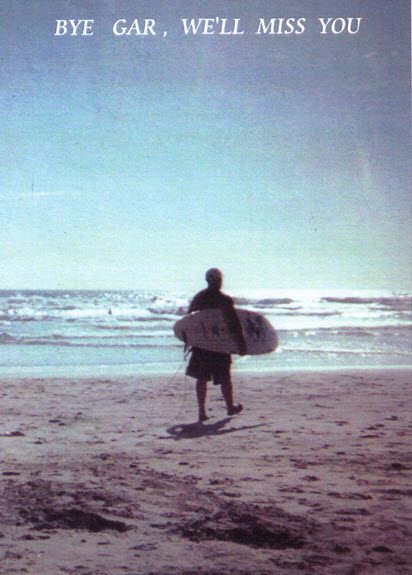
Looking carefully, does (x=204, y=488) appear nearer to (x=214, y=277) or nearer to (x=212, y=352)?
(x=212, y=352)

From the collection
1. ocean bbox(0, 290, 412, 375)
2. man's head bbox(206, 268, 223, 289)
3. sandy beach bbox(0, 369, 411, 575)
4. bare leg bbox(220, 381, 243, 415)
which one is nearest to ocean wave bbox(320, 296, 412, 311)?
ocean bbox(0, 290, 412, 375)

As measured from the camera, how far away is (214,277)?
520 centimetres

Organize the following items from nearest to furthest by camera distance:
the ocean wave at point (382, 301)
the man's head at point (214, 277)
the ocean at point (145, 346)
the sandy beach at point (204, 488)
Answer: the sandy beach at point (204, 488) → the man's head at point (214, 277) → the ocean at point (145, 346) → the ocean wave at point (382, 301)

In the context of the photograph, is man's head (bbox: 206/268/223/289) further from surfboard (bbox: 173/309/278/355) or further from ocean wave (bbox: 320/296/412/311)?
ocean wave (bbox: 320/296/412/311)

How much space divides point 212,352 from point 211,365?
126 millimetres

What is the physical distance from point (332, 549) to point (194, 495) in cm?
97

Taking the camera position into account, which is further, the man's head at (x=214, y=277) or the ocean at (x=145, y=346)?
the ocean at (x=145, y=346)

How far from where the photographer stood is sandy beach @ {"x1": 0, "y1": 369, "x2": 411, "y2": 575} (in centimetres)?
239

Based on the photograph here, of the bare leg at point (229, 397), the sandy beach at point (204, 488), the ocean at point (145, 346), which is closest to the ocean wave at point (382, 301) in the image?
the ocean at point (145, 346)

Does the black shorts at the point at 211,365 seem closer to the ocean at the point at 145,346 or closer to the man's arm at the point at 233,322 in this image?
the man's arm at the point at 233,322

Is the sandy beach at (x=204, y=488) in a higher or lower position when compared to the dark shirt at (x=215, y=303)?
lower

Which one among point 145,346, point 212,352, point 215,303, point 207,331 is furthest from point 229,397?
point 145,346

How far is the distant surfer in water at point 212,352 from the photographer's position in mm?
5230

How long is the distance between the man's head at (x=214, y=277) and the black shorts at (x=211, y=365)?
64cm
